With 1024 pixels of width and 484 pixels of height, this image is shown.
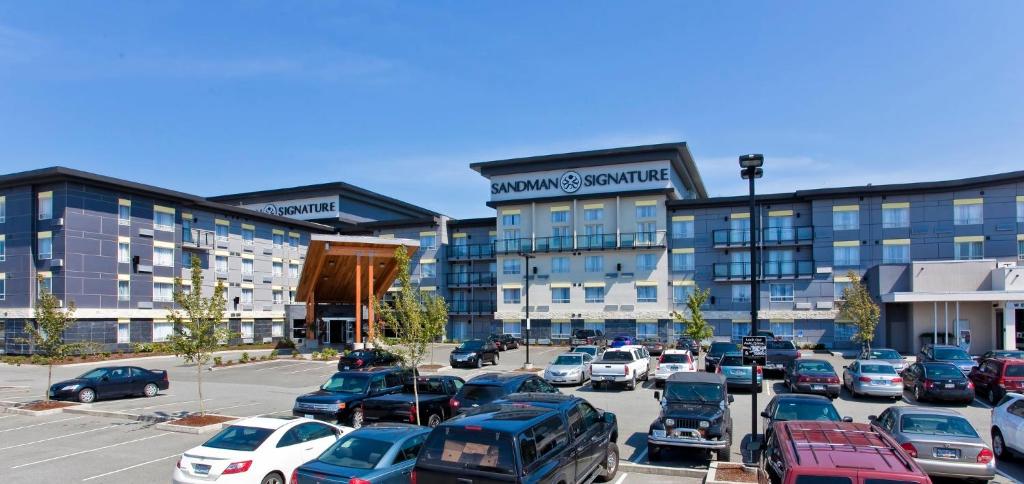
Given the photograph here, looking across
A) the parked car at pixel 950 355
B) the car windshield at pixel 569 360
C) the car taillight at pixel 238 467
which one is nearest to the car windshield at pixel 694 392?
the car taillight at pixel 238 467

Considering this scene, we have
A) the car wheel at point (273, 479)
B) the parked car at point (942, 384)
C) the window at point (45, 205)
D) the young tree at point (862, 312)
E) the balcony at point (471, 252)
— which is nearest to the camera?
the car wheel at point (273, 479)

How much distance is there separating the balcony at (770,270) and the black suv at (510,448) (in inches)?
1785

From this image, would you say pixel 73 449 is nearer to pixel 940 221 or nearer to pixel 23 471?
pixel 23 471

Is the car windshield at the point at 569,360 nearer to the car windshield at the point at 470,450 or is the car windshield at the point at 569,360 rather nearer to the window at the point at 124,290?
the car windshield at the point at 470,450

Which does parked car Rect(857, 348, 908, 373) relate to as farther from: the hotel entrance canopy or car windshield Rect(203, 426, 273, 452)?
the hotel entrance canopy

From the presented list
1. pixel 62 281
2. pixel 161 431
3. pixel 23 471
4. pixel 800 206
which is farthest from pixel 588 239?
pixel 23 471

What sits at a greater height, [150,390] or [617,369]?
[617,369]

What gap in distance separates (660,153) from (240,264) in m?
37.8

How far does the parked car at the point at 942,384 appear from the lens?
22734 millimetres

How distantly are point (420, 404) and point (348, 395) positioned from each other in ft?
8.21

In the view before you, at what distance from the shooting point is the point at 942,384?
75.1 ft

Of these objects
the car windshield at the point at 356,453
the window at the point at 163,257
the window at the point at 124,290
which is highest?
the window at the point at 163,257

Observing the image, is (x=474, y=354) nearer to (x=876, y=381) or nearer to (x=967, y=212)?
(x=876, y=381)

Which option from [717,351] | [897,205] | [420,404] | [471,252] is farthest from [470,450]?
[471,252]
